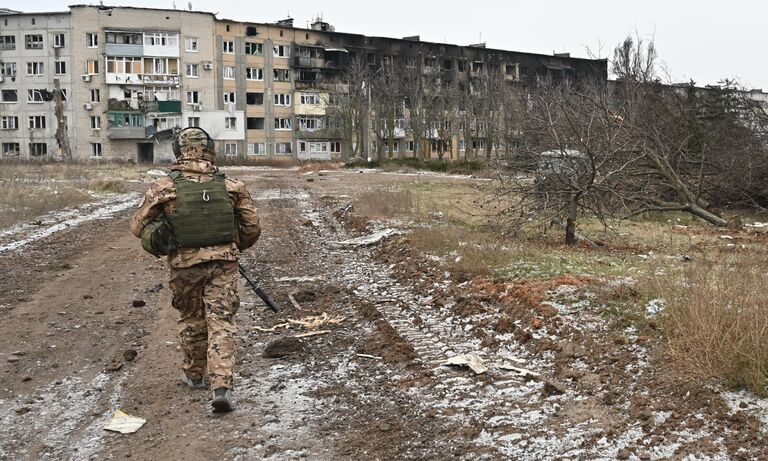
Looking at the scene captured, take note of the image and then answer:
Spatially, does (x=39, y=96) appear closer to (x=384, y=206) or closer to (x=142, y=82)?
(x=142, y=82)

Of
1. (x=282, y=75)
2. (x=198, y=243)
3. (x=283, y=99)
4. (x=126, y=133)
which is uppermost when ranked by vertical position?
(x=282, y=75)

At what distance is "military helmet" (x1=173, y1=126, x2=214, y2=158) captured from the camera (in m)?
5.37

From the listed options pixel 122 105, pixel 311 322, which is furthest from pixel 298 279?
pixel 122 105

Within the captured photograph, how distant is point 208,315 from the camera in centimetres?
524

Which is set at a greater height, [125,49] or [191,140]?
[125,49]

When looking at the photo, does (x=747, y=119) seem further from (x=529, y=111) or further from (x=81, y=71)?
(x=81, y=71)

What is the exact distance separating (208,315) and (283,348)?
1.26 m

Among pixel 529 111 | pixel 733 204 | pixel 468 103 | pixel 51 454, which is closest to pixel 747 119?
pixel 733 204

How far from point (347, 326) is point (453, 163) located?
161 feet

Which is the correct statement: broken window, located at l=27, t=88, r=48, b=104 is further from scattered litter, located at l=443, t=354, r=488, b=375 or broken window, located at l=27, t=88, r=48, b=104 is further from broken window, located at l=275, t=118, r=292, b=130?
scattered litter, located at l=443, t=354, r=488, b=375

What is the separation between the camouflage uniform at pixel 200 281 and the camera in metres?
5.22

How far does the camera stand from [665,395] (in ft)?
15.3

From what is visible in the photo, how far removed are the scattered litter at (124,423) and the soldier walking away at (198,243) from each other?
22.4 inches

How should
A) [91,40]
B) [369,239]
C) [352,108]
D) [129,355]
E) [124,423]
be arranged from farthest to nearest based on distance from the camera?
[352,108] → [91,40] → [369,239] → [129,355] → [124,423]
